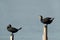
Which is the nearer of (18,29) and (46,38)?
(46,38)

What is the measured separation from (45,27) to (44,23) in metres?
0.60

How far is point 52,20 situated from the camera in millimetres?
28797

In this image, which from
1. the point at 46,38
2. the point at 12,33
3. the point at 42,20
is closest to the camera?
the point at 46,38

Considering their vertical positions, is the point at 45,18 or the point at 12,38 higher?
the point at 45,18

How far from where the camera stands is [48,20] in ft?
91.3

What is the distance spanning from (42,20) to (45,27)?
1040mm

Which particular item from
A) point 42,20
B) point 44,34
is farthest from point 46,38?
point 42,20

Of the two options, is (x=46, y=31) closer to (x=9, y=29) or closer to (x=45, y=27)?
(x=45, y=27)

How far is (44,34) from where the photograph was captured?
26.8 meters

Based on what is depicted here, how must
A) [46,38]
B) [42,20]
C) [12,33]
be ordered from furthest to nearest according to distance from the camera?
[12,33], [42,20], [46,38]

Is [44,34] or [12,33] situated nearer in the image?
[44,34]

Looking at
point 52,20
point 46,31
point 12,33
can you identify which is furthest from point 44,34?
point 12,33

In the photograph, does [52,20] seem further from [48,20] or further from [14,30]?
[14,30]

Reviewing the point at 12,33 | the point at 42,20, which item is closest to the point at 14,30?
the point at 12,33
